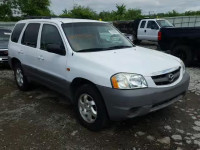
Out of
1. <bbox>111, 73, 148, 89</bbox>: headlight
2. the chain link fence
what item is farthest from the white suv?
the chain link fence

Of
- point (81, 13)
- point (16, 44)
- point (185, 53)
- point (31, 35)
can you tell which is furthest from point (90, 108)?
point (81, 13)

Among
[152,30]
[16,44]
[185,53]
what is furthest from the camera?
[152,30]

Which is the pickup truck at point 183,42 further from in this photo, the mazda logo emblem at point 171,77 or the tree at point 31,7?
the tree at point 31,7

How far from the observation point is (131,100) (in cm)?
294

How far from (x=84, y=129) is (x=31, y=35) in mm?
2496

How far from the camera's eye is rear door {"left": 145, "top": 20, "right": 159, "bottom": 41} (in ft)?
46.0

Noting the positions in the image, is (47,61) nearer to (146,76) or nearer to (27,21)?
(27,21)

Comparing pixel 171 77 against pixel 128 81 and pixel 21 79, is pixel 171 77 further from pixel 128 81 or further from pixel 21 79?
pixel 21 79

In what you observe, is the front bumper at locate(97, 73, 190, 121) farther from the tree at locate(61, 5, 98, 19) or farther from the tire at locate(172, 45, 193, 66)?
the tree at locate(61, 5, 98, 19)

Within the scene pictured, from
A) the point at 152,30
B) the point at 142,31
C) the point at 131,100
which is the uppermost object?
the point at 152,30

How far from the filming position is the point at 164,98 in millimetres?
3197

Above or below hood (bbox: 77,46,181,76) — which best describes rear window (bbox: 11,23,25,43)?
above

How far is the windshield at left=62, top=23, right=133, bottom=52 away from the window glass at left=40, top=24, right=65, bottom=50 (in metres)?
0.18

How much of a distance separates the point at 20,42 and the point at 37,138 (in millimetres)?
2749
